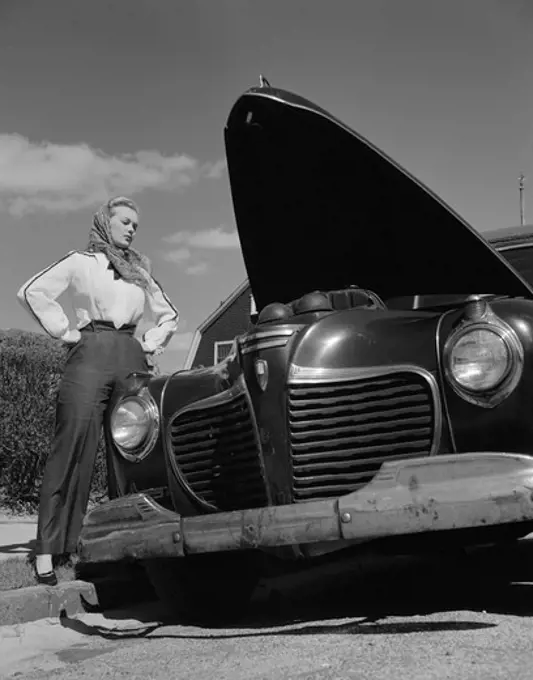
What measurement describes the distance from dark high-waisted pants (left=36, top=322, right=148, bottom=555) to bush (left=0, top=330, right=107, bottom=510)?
15.5ft

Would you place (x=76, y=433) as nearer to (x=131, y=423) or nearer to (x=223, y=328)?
(x=131, y=423)

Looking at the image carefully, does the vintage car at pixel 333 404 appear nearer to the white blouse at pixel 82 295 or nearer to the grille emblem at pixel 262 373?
the grille emblem at pixel 262 373

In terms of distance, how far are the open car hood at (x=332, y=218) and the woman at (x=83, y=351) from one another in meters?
0.74

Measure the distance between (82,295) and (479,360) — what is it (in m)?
2.52

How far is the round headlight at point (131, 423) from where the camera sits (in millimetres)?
4055

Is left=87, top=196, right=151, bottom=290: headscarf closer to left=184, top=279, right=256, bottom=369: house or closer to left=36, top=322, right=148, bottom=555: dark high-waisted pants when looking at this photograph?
left=36, top=322, right=148, bottom=555: dark high-waisted pants

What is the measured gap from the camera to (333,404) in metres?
3.40

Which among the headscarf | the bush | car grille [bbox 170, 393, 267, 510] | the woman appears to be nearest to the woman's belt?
the woman

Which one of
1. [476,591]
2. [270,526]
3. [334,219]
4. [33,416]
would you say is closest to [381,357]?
[270,526]

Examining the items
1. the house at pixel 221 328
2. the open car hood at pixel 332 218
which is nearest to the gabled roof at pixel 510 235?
the open car hood at pixel 332 218

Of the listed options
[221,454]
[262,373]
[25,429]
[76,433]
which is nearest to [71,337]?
[76,433]

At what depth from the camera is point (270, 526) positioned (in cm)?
320

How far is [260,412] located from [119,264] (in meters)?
1.83

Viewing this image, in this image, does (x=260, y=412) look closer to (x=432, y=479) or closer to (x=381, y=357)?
(x=381, y=357)
